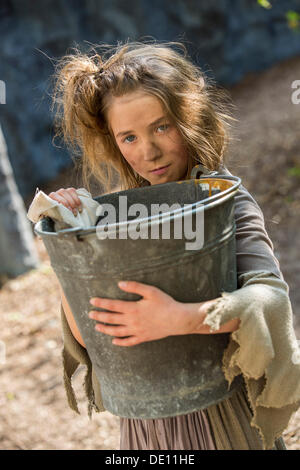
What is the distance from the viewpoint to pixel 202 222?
1153mm

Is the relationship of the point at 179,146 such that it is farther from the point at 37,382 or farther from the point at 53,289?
the point at 53,289

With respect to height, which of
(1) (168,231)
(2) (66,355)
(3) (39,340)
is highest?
(1) (168,231)

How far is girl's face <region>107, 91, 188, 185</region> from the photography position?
5.14 feet

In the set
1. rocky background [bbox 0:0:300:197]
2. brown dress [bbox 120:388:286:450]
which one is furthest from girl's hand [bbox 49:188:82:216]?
rocky background [bbox 0:0:300:197]

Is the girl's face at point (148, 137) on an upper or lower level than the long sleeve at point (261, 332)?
upper

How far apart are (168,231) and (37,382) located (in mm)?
2389

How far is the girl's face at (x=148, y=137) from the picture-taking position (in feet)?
5.14

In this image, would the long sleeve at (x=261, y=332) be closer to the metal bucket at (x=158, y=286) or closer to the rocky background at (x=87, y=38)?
the metal bucket at (x=158, y=286)

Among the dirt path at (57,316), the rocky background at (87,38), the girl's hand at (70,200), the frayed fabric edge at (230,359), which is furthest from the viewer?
the rocky background at (87,38)

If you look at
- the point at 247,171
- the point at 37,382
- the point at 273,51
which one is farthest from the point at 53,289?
A: the point at 273,51

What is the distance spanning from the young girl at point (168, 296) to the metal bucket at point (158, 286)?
4 cm

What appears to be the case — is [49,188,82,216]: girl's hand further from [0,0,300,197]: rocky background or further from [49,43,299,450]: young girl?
[0,0,300,197]: rocky background

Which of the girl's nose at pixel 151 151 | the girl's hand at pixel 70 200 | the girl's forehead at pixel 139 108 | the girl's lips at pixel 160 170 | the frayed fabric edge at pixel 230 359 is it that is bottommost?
the frayed fabric edge at pixel 230 359

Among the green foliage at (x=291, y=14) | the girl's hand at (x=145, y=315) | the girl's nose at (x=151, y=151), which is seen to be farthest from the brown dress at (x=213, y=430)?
the green foliage at (x=291, y=14)
